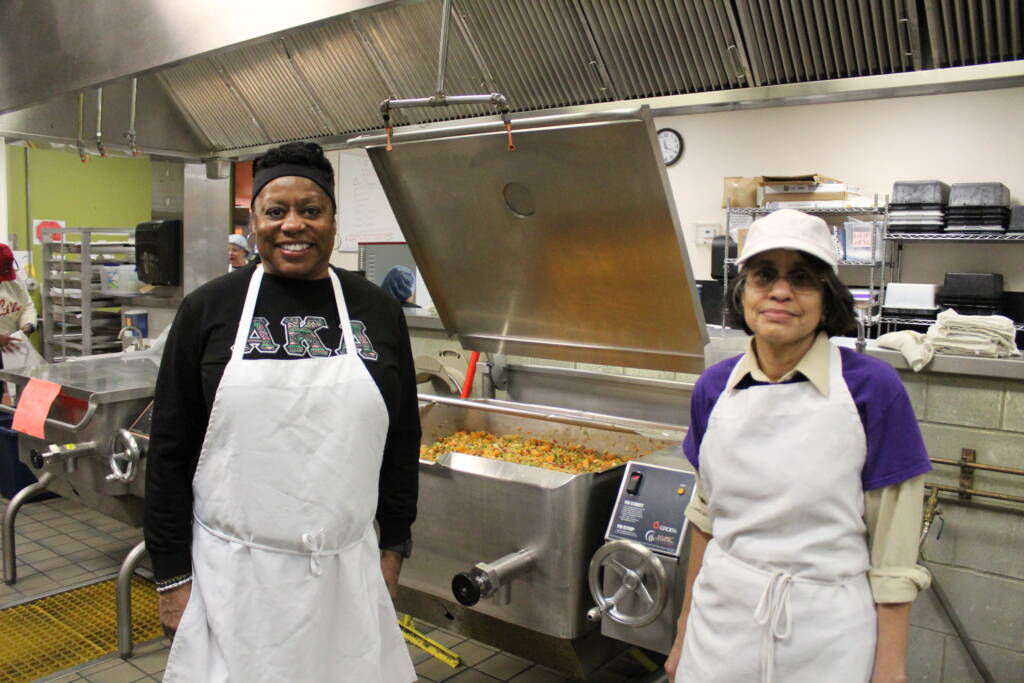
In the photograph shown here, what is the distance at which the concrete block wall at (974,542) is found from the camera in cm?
227

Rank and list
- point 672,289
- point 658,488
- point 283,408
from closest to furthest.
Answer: point 283,408 → point 658,488 → point 672,289

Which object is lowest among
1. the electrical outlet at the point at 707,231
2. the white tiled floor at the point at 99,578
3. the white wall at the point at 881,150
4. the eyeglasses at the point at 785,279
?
the white tiled floor at the point at 99,578

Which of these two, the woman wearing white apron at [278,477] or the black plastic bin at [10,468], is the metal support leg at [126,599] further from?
the black plastic bin at [10,468]

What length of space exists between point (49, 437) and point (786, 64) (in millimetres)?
2967

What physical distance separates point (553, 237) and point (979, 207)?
13.9 ft

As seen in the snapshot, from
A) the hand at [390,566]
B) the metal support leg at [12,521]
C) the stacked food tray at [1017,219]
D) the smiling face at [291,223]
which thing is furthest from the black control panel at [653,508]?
the stacked food tray at [1017,219]

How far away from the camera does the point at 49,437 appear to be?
10.0 feet

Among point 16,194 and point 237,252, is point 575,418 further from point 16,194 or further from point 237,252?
point 16,194

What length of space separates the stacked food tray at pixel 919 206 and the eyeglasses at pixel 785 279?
15.8 feet

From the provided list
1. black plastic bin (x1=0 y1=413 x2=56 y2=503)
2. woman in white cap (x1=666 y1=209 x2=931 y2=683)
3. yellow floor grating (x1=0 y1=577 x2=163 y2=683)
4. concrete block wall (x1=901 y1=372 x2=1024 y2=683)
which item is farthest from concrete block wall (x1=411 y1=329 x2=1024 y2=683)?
black plastic bin (x1=0 y1=413 x2=56 y2=503)

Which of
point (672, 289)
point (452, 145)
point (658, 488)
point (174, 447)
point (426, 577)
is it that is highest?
point (452, 145)

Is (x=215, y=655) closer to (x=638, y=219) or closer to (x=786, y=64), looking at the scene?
(x=638, y=219)

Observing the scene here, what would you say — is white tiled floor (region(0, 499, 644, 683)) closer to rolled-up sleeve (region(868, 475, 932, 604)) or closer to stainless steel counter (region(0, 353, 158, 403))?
stainless steel counter (region(0, 353, 158, 403))

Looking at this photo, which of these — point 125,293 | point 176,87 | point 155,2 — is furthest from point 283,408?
point 125,293
